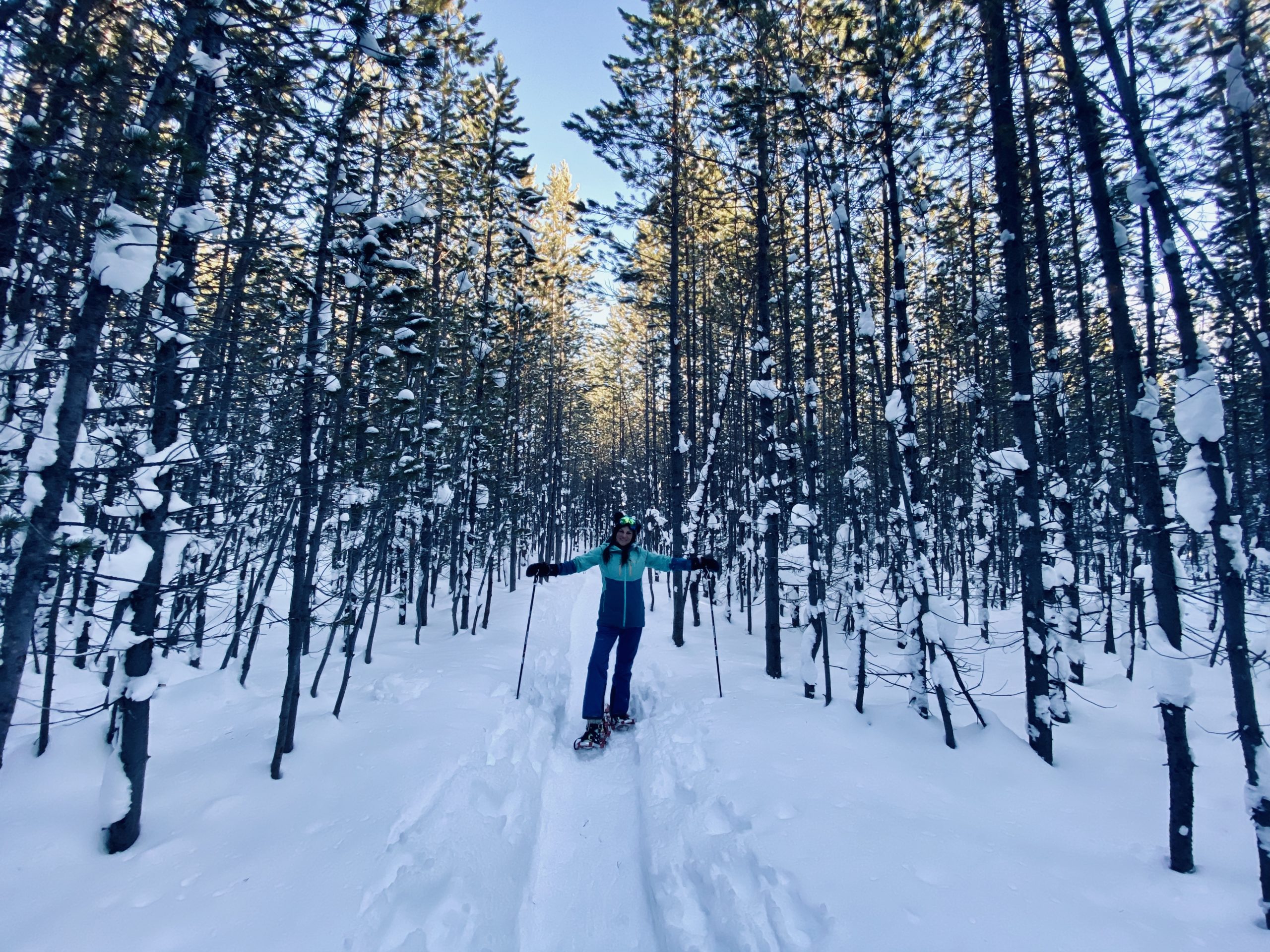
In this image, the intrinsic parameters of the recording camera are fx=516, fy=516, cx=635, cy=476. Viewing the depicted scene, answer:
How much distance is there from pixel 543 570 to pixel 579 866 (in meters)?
3.21

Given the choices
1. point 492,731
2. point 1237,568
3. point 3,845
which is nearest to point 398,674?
point 492,731

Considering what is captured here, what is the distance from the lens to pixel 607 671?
6.49 meters

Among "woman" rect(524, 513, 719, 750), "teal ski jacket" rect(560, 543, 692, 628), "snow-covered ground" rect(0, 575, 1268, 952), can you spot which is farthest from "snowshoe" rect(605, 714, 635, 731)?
"teal ski jacket" rect(560, 543, 692, 628)

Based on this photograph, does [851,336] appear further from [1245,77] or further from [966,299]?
[1245,77]

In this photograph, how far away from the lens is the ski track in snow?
3.07m

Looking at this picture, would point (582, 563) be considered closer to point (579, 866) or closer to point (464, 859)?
point (579, 866)

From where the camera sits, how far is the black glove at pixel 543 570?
639cm

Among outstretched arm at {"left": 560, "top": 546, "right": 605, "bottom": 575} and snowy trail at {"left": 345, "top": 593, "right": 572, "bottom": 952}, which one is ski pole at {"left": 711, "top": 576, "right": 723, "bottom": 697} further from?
snowy trail at {"left": 345, "top": 593, "right": 572, "bottom": 952}

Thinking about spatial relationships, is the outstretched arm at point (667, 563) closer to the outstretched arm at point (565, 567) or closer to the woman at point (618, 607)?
the woman at point (618, 607)

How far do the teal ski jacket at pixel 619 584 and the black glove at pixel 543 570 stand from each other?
9 cm

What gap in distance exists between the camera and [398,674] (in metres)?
8.03

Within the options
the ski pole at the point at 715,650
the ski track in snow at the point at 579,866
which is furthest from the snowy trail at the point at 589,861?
Result: the ski pole at the point at 715,650

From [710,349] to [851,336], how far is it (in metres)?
6.71

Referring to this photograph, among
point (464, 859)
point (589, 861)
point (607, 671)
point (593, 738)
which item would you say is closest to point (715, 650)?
point (607, 671)
